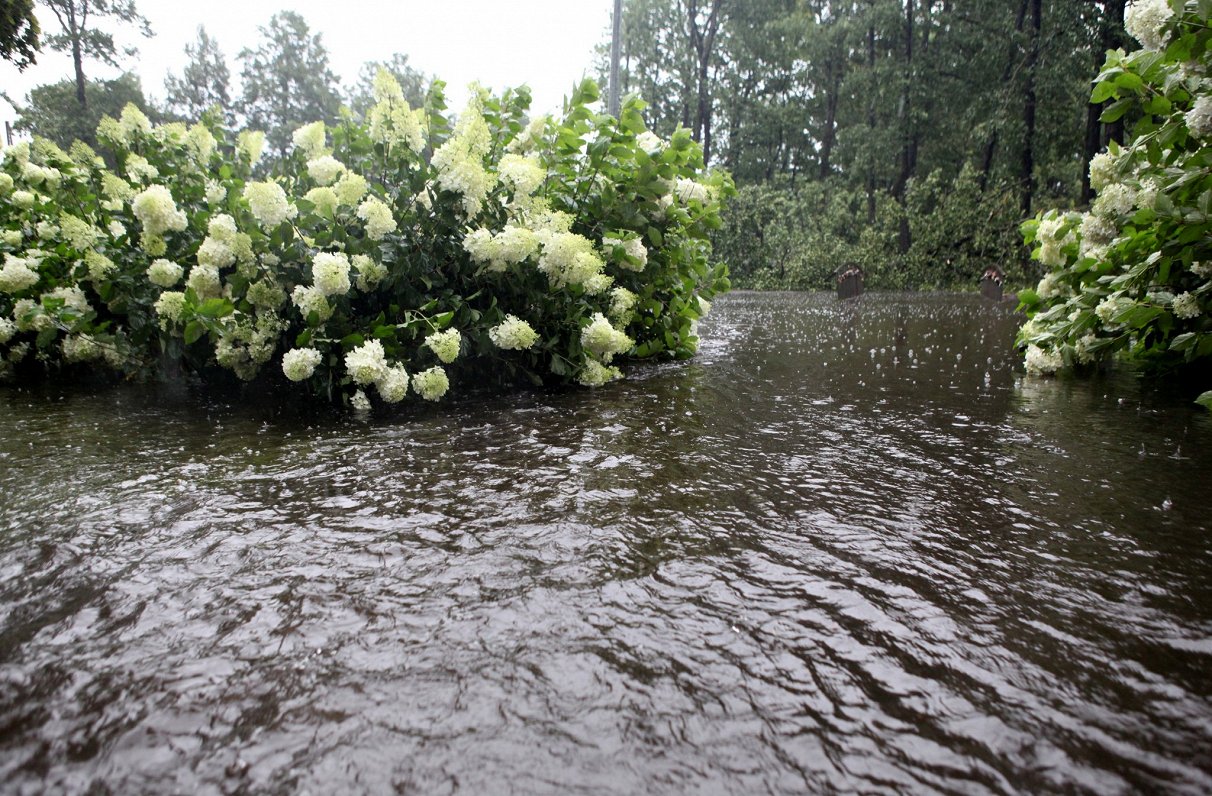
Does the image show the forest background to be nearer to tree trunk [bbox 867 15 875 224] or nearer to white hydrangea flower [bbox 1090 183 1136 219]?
tree trunk [bbox 867 15 875 224]

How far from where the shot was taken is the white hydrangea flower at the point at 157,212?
384 cm

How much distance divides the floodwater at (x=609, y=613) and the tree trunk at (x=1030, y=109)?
23.0m

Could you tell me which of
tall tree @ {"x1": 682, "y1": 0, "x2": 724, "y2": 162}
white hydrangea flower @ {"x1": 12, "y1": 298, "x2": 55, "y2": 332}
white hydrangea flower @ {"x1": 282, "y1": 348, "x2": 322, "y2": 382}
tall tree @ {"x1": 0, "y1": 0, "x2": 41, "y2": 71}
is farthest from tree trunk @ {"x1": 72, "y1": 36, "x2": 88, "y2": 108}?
white hydrangea flower @ {"x1": 282, "y1": 348, "x2": 322, "y2": 382}

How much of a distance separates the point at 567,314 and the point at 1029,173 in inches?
978

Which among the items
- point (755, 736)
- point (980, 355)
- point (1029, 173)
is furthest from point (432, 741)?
point (1029, 173)

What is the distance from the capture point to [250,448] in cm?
320

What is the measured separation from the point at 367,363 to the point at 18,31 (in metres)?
16.3

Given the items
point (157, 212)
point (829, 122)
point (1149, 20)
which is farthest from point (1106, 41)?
point (157, 212)

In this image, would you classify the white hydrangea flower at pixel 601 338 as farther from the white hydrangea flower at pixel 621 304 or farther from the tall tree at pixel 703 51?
the tall tree at pixel 703 51

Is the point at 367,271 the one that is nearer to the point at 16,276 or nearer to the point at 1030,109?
the point at 16,276

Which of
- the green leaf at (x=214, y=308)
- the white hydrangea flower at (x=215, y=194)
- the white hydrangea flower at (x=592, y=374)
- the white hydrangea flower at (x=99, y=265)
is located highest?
the white hydrangea flower at (x=215, y=194)

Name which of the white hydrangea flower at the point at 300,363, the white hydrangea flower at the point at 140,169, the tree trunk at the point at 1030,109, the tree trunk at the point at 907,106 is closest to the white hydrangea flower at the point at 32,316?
the white hydrangea flower at the point at 140,169

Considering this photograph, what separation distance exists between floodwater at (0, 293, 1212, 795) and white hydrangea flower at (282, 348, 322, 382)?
51 centimetres

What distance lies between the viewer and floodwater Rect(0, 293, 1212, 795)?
1209mm
